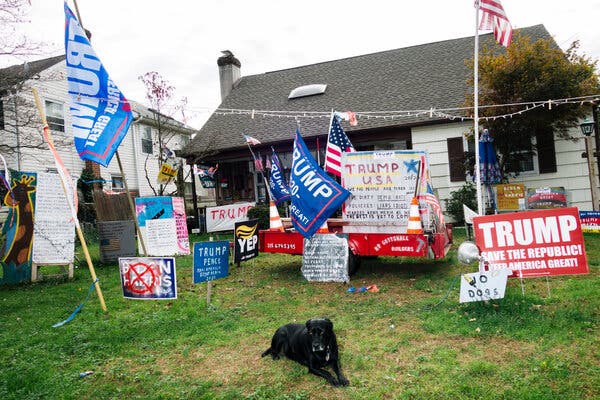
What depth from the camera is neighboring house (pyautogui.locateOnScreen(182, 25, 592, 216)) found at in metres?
13.7

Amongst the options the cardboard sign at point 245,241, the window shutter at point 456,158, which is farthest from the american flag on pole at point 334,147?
the window shutter at point 456,158

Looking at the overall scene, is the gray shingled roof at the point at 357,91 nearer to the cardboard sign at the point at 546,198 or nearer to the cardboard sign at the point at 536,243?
the cardboard sign at the point at 546,198

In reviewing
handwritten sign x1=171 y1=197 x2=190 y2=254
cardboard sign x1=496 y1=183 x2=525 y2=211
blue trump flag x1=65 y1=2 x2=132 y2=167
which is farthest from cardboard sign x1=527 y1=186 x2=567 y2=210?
blue trump flag x1=65 y1=2 x2=132 y2=167

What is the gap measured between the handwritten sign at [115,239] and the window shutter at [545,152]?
12.8 metres

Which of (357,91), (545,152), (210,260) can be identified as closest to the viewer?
(210,260)

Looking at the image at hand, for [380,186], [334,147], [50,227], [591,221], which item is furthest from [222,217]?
[591,221]

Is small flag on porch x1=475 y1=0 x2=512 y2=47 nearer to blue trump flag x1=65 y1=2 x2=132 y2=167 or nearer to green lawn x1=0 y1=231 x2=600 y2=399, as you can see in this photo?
green lawn x1=0 y1=231 x2=600 y2=399

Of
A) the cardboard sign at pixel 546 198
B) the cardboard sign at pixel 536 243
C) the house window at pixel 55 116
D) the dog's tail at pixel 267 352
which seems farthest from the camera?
the house window at pixel 55 116

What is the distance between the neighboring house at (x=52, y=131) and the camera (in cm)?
1289

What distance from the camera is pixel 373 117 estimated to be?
15.6 meters

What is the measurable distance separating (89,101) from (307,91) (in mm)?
13108

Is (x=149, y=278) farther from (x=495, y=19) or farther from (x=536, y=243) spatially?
(x=495, y=19)

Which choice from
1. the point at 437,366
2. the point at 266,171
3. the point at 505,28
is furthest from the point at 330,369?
the point at 266,171

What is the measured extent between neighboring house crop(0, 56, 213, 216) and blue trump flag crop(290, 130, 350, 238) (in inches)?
258
